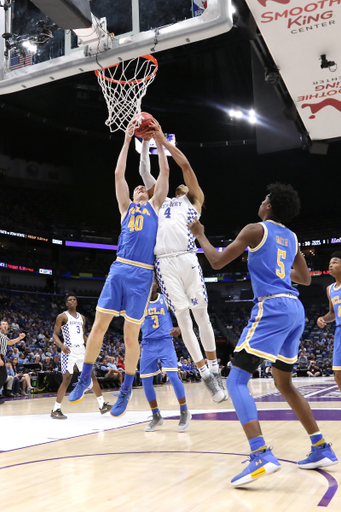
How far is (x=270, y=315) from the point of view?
3.29 m

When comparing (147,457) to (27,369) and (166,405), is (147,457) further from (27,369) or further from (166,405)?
(27,369)

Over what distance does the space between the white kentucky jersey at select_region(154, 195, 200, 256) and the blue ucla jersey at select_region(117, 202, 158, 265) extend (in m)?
0.11

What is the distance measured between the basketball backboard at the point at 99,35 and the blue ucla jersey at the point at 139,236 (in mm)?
1882

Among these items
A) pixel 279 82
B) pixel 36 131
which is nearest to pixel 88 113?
pixel 36 131

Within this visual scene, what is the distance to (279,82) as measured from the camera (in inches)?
322

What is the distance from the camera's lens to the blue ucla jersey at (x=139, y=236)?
4887 mm

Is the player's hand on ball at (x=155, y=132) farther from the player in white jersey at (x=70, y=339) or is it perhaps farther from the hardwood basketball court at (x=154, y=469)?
the player in white jersey at (x=70, y=339)

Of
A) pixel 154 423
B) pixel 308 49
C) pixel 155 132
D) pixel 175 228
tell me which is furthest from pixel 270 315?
pixel 308 49

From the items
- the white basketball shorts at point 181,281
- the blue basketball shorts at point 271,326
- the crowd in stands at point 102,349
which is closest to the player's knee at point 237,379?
the blue basketball shorts at point 271,326

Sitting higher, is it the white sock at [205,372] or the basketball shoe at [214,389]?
the white sock at [205,372]

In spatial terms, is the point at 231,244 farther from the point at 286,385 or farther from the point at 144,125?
the point at 144,125

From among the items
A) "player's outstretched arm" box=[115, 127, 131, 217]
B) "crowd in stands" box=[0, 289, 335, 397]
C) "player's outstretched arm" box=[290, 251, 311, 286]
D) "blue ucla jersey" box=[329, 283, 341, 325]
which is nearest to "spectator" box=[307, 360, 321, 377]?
"crowd in stands" box=[0, 289, 335, 397]

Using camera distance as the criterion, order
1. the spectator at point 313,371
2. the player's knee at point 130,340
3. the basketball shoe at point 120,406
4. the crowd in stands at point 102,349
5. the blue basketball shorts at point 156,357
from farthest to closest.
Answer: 1. the spectator at point 313,371
2. the crowd in stands at point 102,349
3. the blue basketball shorts at point 156,357
4. the player's knee at point 130,340
5. the basketball shoe at point 120,406

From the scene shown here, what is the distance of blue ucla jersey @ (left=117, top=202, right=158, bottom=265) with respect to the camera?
16.0 ft
